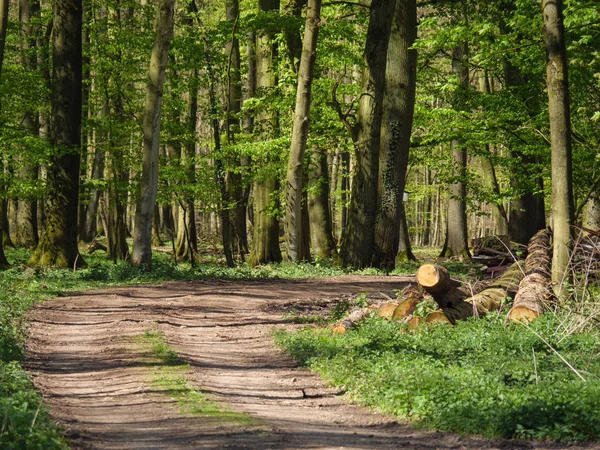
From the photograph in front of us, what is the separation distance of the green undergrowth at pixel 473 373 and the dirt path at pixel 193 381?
0.23 meters

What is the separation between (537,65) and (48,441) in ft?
62.9

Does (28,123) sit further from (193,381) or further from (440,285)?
(193,381)

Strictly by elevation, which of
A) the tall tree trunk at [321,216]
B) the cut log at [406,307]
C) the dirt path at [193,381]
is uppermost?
the tall tree trunk at [321,216]

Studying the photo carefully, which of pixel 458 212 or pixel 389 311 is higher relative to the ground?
pixel 458 212

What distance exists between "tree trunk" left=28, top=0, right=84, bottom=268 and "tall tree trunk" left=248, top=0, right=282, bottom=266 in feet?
21.4

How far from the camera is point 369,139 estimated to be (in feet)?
74.3

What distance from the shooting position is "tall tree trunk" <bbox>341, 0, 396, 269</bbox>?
22203 millimetres

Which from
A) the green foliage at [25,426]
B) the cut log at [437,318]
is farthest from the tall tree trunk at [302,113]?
the green foliage at [25,426]

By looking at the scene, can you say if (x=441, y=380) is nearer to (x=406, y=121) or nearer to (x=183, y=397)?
(x=183, y=397)

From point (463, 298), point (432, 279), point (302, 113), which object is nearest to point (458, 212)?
point (302, 113)

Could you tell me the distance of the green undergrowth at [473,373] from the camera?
7.27m

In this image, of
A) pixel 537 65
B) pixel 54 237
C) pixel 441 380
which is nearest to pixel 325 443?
pixel 441 380

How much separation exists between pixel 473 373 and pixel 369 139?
47.9 feet

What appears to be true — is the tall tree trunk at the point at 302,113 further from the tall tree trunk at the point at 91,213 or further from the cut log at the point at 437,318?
the tall tree trunk at the point at 91,213
